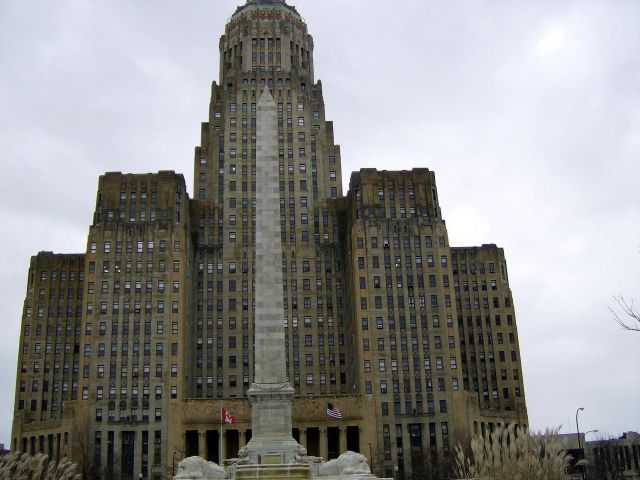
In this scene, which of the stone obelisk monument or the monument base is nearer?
the monument base

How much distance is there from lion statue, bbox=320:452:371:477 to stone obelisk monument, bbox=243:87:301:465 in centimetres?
484

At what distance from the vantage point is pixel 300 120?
413 ft

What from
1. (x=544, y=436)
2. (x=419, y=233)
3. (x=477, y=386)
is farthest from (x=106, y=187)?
(x=544, y=436)

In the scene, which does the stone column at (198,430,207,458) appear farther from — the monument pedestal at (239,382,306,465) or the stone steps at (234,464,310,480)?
the stone steps at (234,464,310,480)

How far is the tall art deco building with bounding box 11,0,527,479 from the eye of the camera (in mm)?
98938

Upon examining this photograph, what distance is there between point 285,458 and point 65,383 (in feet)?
260

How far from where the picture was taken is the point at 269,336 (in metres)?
56.7

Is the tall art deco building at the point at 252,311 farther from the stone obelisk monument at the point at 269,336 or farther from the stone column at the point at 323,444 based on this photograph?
the stone obelisk monument at the point at 269,336

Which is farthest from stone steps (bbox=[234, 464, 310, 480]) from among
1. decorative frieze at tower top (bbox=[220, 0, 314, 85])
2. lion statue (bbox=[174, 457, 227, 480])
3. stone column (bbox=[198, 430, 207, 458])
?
decorative frieze at tower top (bbox=[220, 0, 314, 85])

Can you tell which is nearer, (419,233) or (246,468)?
(246,468)

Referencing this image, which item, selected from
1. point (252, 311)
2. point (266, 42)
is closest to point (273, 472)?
point (252, 311)

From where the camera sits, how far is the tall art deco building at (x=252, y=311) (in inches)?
3895

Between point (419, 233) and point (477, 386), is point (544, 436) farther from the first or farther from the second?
point (477, 386)

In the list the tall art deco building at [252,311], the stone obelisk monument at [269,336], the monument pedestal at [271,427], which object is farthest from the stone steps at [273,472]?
the tall art deco building at [252,311]
